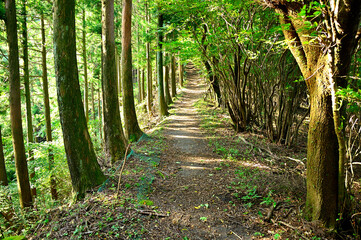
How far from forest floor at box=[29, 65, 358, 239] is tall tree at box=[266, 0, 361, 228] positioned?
0.57m

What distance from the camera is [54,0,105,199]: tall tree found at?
4.60 metres

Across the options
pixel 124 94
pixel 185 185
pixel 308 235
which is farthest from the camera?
pixel 124 94

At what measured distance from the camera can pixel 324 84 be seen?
10.8 ft

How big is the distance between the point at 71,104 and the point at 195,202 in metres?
3.42

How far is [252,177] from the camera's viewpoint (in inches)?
227

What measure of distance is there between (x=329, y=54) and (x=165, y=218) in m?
3.74

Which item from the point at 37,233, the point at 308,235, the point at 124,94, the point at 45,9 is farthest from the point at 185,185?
the point at 45,9

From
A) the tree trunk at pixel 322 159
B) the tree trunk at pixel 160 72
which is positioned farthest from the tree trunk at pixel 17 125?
the tree trunk at pixel 322 159

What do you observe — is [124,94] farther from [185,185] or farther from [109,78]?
[185,185]

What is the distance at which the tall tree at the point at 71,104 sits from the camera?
460cm

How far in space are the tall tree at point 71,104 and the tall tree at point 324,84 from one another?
13.0 feet

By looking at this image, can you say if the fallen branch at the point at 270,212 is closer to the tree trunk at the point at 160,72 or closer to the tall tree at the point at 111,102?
the tall tree at the point at 111,102

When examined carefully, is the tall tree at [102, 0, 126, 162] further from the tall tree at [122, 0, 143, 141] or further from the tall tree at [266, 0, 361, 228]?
the tall tree at [266, 0, 361, 228]

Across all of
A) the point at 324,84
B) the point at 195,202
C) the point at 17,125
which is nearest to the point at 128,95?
the point at 17,125
